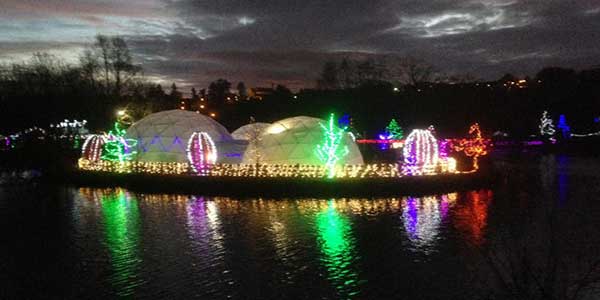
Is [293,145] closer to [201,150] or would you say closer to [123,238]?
[201,150]

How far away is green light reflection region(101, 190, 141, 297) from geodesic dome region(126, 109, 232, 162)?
7.41 meters

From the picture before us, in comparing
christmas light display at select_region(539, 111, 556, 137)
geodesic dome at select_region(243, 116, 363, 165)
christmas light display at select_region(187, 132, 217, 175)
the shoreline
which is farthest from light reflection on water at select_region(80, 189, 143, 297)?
christmas light display at select_region(539, 111, 556, 137)

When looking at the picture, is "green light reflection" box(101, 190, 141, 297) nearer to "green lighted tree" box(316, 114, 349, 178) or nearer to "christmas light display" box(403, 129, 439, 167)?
"green lighted tree" box(316, 114, 349, 178)

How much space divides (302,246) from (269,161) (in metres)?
12.4

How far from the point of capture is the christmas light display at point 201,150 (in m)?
25.4

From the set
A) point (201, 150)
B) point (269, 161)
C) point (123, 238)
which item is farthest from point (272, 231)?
point (201, 150)

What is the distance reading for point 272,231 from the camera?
13523mm

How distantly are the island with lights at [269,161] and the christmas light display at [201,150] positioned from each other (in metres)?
0.04

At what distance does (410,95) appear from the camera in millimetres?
63812

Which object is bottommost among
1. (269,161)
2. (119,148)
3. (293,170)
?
(293,170)

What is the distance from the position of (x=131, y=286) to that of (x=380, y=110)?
56.5m

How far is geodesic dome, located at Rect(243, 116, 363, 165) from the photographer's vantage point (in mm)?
23797

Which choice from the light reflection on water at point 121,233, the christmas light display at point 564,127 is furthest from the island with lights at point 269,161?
the christmas light display at point 564,127

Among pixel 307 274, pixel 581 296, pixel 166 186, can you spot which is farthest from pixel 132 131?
pixel 581 296
